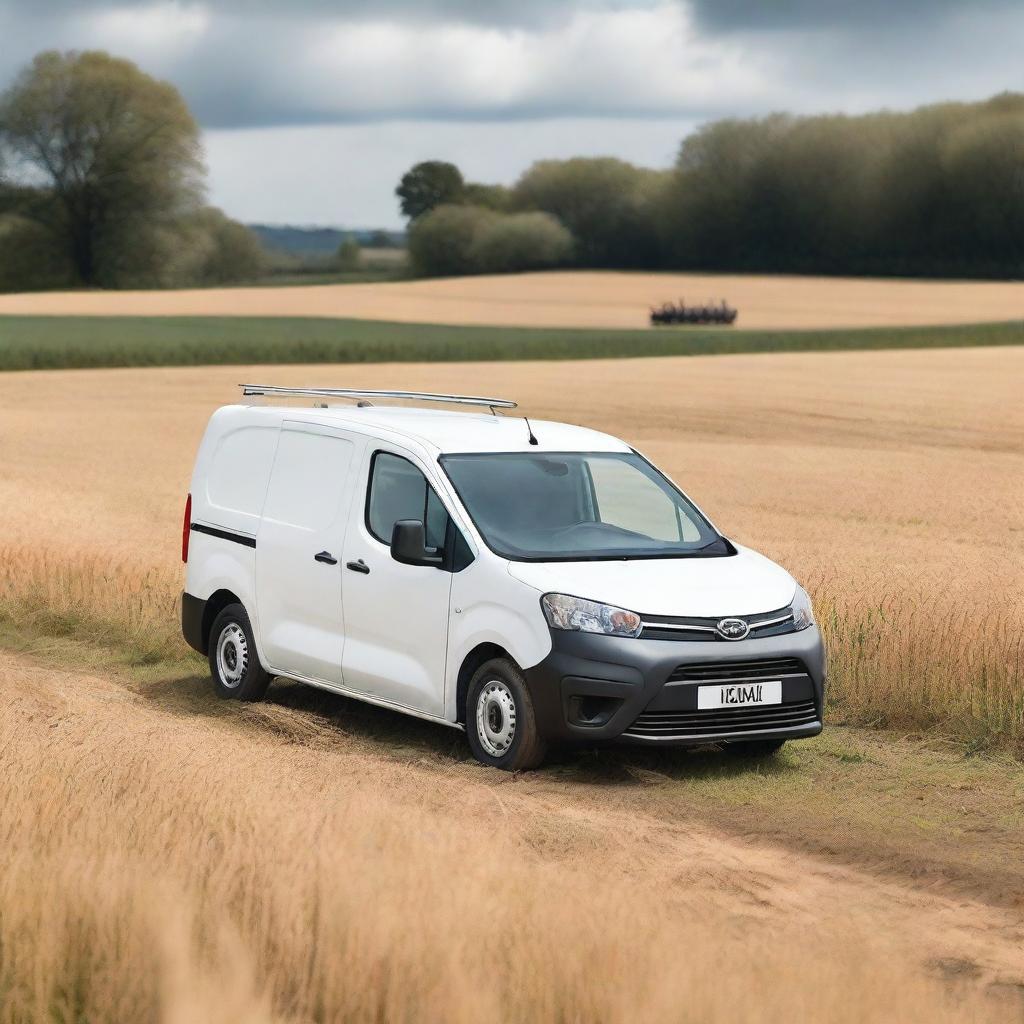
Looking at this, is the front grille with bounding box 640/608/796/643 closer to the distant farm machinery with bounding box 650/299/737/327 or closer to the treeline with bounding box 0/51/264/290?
the distant farm machinery with bounding box 650/299/737/327

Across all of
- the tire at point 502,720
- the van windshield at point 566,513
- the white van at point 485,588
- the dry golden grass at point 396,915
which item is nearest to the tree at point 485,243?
the white van at point 485,588

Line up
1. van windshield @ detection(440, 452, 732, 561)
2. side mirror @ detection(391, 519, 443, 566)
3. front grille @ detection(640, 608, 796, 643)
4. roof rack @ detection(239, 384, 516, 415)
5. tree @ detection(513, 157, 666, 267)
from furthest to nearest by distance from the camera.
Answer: tree @ detection(513, 157, 666, 267), roof rack @ detection(239, 384, 516, 415), van windshield @ detection(440, 452, 732, 561), side mirror @ detection(391, 519, 443, 566), front grille @ detection(640, 608, 796, 643)

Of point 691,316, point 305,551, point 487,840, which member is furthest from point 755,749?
point 691,316

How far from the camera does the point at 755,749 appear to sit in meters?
10.1

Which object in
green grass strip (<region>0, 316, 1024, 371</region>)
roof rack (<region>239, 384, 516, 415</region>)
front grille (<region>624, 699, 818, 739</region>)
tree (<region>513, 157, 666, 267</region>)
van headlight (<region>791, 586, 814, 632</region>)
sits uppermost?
tree (<region>513, 157, 666, 267</region>)

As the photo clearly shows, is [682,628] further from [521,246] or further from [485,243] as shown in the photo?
[485,243]

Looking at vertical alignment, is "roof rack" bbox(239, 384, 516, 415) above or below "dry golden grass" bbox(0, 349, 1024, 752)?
above

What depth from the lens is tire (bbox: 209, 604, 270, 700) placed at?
11.5 m

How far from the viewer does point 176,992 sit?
15.0 feet

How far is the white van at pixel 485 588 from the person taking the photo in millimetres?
9211

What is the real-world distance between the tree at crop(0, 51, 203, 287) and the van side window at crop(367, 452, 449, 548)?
94630 millimetres

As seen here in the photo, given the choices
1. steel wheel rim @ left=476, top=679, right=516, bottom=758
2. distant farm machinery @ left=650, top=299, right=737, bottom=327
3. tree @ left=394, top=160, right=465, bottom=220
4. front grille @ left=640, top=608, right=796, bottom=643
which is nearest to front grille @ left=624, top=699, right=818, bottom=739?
front grille @ left=640, top=608, right=796, bottom=643

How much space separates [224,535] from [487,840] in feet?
19.5

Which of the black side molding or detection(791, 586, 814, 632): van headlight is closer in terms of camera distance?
detection(791, 586, 814, 632): van headlight
